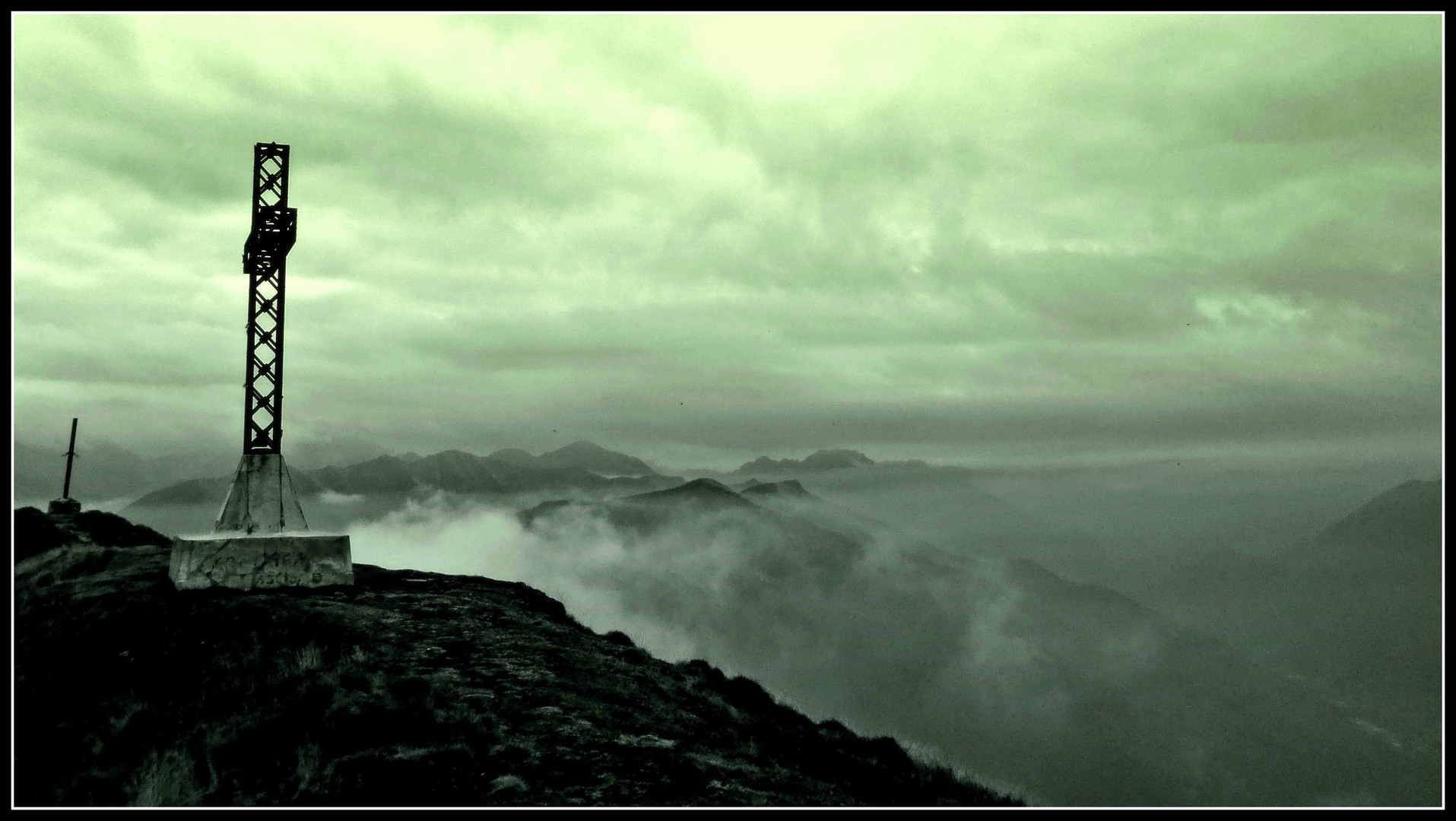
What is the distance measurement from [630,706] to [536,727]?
2402 mm

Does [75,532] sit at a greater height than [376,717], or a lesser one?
greater

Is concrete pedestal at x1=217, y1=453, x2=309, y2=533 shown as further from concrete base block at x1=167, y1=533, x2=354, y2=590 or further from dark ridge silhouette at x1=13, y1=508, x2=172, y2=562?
dark ridge silhouette at x1=13, y1=508, x2=172, y2=562

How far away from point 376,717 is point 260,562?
859 cm

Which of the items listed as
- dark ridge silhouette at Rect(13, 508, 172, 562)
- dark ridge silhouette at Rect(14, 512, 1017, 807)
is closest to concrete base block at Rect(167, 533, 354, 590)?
dark ridge silhouette at Rect(14, 512, 1017, 807)

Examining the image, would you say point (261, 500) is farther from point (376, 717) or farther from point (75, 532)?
point (75, 532)

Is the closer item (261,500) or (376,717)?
(376,717)

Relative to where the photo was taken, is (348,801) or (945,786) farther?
(945,786)

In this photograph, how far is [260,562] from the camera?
65.0 ft

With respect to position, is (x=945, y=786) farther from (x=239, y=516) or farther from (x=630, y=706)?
(x=239, y=516)

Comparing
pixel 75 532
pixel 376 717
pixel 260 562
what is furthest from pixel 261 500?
pixel 75 532

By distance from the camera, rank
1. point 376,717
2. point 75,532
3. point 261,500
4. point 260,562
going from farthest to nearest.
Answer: point 75,532 → point 261,500 → point 260,562 → point 376,717

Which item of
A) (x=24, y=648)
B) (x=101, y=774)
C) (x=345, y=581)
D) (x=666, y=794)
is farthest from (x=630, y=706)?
(x=24, y=648)
